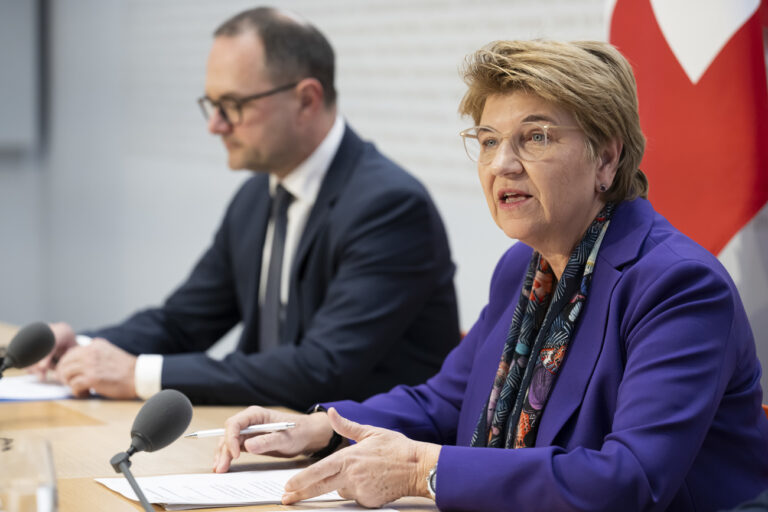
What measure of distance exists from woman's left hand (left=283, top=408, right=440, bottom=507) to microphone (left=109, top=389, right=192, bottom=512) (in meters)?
0.18

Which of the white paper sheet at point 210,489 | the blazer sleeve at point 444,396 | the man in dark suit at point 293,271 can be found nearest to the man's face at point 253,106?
the man in dark suit at point 293,271

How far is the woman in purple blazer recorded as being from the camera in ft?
4.15

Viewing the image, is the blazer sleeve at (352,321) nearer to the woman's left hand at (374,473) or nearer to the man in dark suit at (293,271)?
the man in dark suit at (293,271)

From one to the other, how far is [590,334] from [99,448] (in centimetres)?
91

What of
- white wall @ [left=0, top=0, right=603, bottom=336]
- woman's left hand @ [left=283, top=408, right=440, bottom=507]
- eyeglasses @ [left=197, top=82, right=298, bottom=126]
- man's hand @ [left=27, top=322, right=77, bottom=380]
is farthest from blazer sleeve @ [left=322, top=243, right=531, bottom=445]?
white wall @ [left=0, top=0, right=603, bottom=336]

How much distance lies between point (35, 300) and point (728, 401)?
5.74 m

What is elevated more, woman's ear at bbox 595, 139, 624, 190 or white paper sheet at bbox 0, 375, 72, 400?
woman's ear at bbox 595, 139, 624, 190

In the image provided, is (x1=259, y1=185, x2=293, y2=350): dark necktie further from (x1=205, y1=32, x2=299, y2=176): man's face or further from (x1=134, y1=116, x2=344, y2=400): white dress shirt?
(x1=205, y1=32, x2=299, y2=176): man's face

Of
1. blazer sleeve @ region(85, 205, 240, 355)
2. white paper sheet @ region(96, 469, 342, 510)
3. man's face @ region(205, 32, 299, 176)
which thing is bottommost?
blazer sleeve @ region(85, 205, 240, 355)

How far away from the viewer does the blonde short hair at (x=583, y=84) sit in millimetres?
1477

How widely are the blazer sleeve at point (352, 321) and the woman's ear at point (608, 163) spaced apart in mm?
897

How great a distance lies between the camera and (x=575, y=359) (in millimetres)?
1456

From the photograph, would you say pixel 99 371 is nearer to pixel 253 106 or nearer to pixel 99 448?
pixel 99 448

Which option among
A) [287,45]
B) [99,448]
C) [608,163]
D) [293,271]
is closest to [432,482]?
[608,163]
